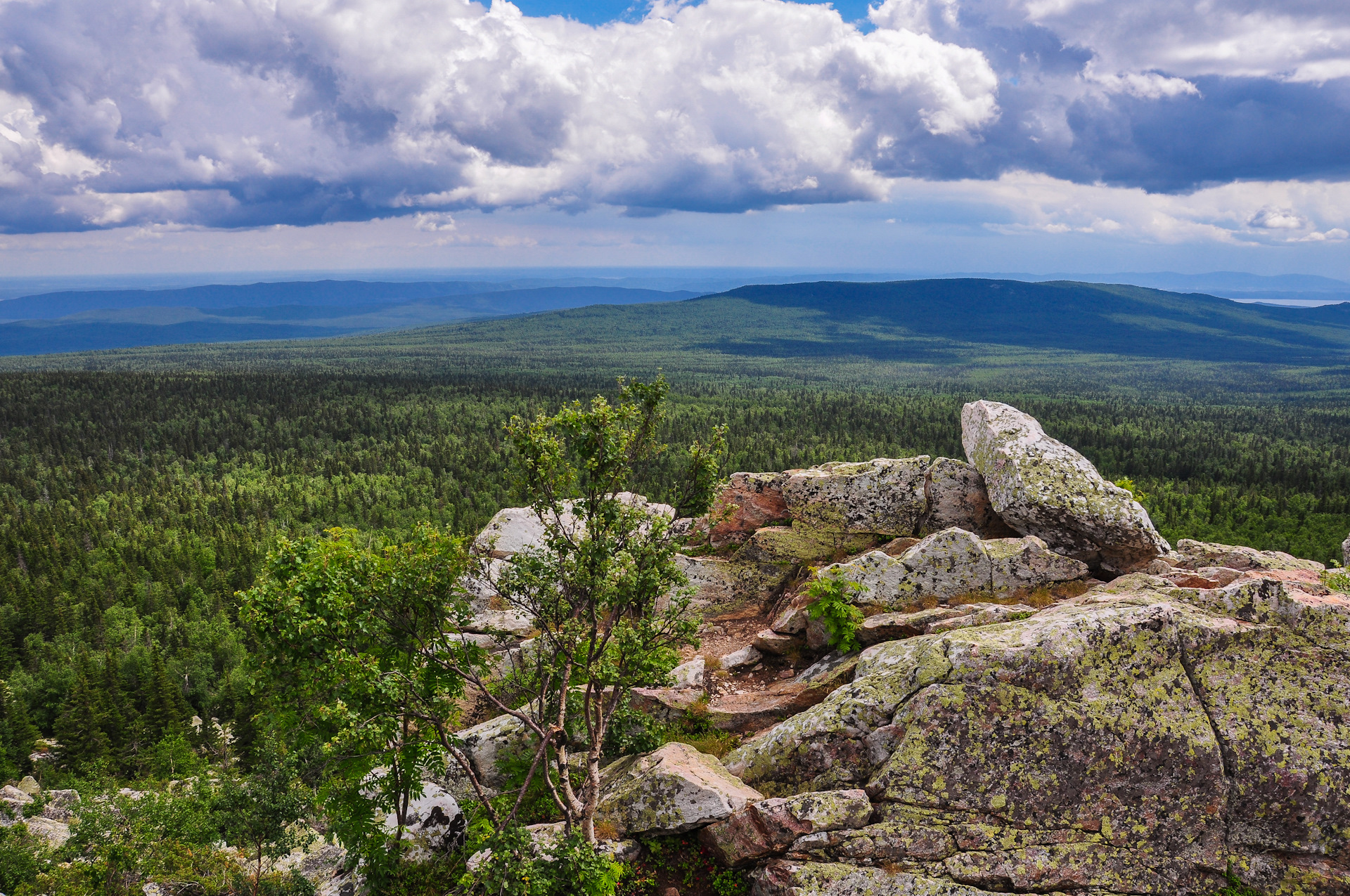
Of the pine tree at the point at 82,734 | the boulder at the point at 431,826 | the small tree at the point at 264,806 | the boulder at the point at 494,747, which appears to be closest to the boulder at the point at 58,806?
the pine tree at the point at 82,734

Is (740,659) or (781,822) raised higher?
(781,822)

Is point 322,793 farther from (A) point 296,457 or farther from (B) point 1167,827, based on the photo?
(A) point 296,457

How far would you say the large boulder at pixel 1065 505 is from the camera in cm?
3003

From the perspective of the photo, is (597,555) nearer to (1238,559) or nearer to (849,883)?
(849,883)

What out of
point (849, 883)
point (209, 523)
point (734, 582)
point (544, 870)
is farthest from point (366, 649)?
point (209, 523)

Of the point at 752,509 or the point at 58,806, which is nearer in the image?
the point at 752,509

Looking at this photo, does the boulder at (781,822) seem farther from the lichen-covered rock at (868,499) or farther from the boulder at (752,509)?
the boulder at (752,509)

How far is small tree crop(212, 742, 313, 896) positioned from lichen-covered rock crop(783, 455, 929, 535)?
27.1m

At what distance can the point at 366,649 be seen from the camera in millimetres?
20734

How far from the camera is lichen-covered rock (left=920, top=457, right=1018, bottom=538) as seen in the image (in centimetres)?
3535

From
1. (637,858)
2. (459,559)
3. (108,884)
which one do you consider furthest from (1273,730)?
(108,884)

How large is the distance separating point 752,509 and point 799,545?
→ 3912 mm

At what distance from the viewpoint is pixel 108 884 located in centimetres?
3609

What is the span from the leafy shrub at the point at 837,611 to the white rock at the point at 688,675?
182 inches
